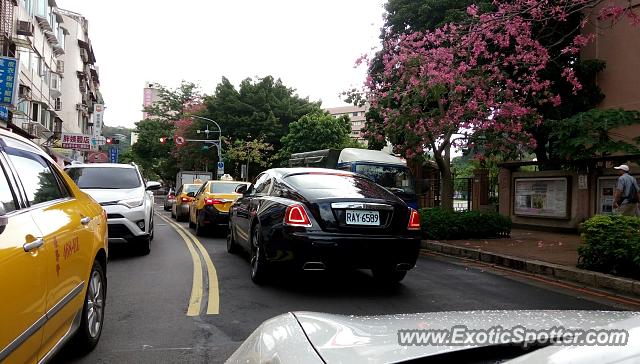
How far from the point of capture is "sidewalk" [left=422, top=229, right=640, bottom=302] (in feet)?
22.0

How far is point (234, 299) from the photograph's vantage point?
5520 mm

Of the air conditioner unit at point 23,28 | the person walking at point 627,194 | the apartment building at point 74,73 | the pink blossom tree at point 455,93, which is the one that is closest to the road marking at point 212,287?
the pink blossom tree at point 455,93

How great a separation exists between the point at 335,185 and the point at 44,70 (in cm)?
3585

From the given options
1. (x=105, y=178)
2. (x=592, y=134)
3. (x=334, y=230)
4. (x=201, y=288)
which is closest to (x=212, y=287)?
(x=201, y=288)

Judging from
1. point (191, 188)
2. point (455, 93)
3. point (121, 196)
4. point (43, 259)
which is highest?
point (455, 93)

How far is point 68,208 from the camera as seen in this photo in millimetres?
3695

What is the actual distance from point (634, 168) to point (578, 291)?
311 inches

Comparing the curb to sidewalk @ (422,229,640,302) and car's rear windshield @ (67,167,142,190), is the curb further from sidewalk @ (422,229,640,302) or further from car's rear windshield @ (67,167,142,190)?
car's rear windshield @ (67,167,142,190)

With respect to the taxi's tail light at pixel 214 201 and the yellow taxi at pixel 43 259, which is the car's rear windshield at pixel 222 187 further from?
the yellow taxi at pixel 43 259

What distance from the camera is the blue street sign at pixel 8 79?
18.9 metres

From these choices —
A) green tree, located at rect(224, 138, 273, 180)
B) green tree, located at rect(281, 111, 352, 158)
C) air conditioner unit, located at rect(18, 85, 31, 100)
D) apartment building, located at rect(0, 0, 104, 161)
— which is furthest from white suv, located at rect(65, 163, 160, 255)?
green tree, located at rect(224, 138, 273, 180)

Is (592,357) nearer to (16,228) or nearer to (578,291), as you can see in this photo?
(16,228)

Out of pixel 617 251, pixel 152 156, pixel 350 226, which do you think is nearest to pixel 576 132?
pixel 617 251

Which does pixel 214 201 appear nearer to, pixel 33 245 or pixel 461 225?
pixel 461 225
